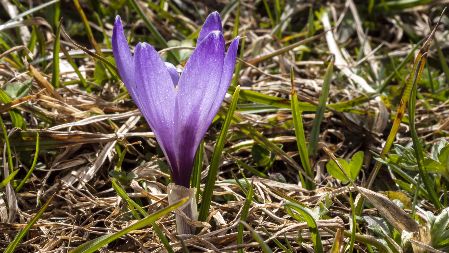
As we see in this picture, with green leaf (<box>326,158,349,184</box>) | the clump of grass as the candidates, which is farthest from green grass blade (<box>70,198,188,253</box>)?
green leaf (<box>326,158,349,184</box>)

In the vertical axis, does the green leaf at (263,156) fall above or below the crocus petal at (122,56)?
below

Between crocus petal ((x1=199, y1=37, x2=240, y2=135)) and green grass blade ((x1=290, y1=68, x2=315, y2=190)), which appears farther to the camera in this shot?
green grass blade ((x1=290, y1=68, x2=315, y2=190))

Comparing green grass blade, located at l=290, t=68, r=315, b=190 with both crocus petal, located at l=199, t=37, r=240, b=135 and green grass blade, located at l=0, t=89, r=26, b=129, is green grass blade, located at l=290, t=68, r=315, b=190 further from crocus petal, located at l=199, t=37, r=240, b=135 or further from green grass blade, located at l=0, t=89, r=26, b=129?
green grass blade, located at l=0, t=89, r=26, b=129

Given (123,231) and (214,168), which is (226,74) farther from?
(123,231)


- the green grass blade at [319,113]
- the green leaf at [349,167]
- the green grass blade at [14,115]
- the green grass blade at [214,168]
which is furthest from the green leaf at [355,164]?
the green grass blade at [14,115]

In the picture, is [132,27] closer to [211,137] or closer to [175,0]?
[175,0]

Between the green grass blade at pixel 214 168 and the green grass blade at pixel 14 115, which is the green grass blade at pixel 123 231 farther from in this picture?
the green grass blade at pixel 14 115

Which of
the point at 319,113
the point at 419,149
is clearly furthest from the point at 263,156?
the point at 419,149

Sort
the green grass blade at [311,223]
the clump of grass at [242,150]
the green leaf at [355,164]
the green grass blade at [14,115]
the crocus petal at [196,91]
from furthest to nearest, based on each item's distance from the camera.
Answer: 1. the green grass blade at [14,115]
2. the green leaf at [355,164]
3. the clump of grass at [242,150]
4. the green grass blade at [311,223]
5. the crocus petal at [196,91]
